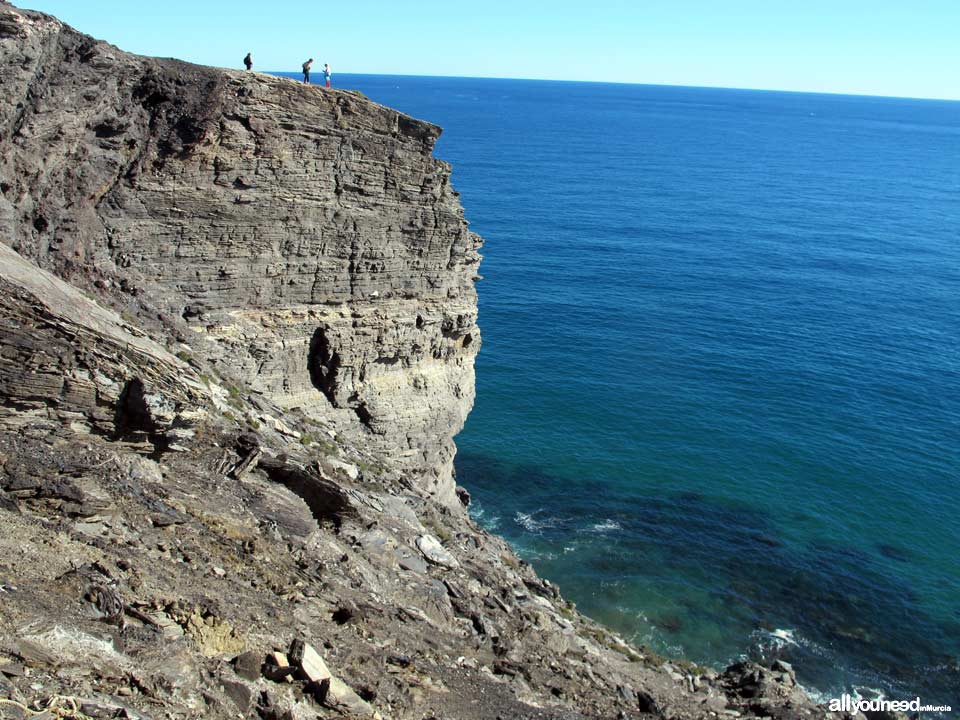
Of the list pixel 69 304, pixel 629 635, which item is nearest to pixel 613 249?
pixel 629 635

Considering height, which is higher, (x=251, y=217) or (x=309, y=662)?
(x=251, y=217)

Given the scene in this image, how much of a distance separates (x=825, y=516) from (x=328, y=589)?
3945cm

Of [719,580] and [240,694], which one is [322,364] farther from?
[719,580]

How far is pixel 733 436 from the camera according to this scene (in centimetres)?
5909

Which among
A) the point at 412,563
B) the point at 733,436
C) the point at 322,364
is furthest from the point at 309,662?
the point at 733,436

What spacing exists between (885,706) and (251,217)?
3350 cm

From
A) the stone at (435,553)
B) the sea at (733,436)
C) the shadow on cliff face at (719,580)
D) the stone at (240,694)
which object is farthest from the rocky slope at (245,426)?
the sea at (733,436)

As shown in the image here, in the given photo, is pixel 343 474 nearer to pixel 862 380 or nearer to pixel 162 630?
pixel 162 630

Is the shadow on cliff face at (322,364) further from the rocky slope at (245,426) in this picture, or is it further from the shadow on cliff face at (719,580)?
the shadow on cliff face at (719,580)

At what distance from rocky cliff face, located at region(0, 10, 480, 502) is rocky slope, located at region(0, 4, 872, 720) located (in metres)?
0.09

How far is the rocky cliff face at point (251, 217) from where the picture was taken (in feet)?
92.7

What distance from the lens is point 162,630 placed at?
15008 mm

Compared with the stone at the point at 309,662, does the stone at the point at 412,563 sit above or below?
below

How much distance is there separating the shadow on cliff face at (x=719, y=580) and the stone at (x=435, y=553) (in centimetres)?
1808
